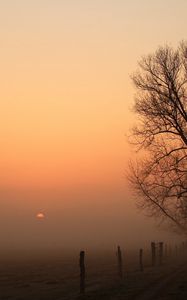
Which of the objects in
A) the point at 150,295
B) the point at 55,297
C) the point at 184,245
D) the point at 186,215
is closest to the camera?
the point at 150,295

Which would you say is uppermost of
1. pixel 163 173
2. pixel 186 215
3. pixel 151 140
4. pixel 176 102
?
pixel 176 102

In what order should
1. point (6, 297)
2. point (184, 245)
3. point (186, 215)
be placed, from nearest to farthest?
point (6, 297) < point (186, 215) < point (184, 245)

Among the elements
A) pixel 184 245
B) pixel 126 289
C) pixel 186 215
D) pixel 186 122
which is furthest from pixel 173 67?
pixel 184 245

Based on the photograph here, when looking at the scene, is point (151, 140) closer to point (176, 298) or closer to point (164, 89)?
point (164, 89)

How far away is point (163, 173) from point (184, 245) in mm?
71255

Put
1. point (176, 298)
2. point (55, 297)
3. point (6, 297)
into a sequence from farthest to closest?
point (6, 297)
point (55, 297)
point (176, 298)

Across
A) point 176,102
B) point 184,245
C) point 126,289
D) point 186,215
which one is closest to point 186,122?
point 176,102

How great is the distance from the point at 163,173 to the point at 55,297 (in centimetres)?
1006

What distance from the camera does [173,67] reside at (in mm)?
26609

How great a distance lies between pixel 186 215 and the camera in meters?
29.0

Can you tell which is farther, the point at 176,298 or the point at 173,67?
the point at 173,67

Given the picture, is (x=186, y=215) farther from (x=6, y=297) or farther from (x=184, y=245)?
(x=184, y=245)

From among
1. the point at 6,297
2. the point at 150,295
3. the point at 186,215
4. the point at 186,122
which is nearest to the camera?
the point at 150,295

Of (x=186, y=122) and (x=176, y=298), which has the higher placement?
(x=186, y=122)
